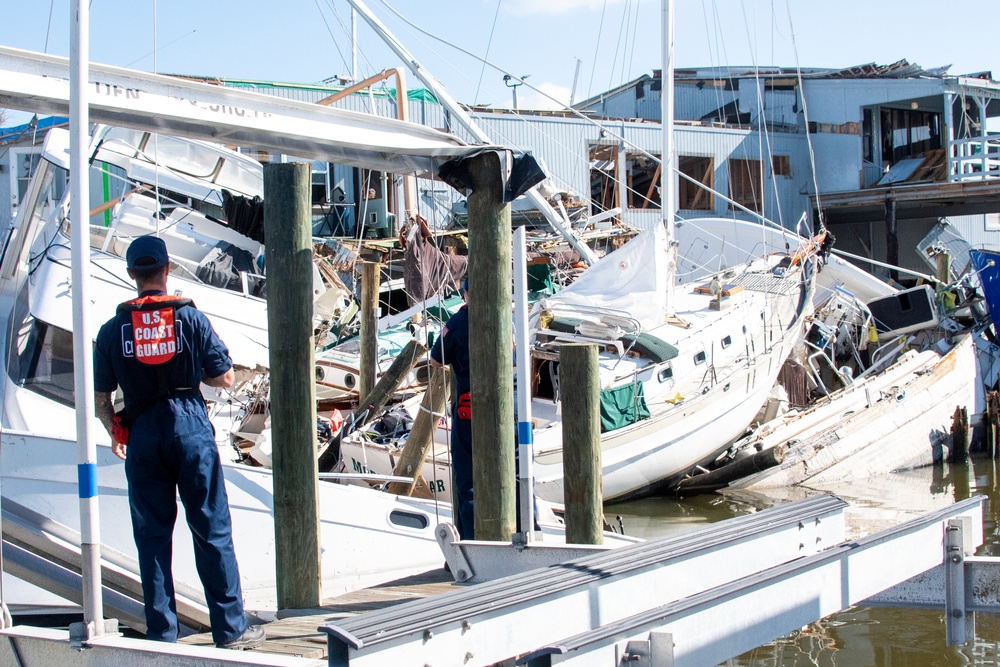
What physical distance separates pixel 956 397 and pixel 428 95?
14.2 m

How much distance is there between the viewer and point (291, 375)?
5.07m

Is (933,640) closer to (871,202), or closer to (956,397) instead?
(956,397)

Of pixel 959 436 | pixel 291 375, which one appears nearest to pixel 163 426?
pixel 291 375

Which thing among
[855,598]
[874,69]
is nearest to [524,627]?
[855,598]

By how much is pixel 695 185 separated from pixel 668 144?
14.9 metres

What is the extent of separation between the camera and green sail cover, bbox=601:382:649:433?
42.9 ft

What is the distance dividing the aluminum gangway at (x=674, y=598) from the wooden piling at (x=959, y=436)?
12823mm

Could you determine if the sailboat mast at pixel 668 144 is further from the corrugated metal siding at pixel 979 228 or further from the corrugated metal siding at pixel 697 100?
the corrugated metal siding at pixel 979 228

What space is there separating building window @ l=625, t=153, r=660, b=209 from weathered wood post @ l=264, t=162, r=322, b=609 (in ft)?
80.1

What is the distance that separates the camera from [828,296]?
19891 millimetres

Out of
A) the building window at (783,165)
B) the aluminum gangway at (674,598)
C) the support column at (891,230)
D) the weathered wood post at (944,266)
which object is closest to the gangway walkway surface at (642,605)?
the aluminum gangway at (674,598)

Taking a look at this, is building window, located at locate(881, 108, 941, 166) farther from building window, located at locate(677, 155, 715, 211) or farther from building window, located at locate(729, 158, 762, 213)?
building window, located at locate(677, 155, 715, 211)

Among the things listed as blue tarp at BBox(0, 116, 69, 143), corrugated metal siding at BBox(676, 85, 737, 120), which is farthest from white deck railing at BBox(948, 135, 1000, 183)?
blue tarp at BBox(0, 116, 69, 143)

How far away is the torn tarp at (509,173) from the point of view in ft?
18.7
